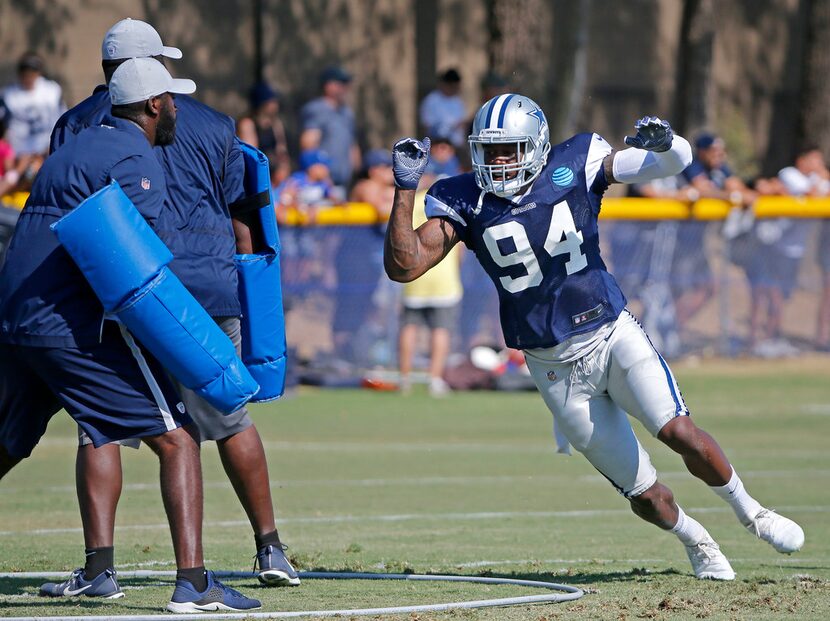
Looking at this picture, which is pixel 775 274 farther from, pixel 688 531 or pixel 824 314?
pixel 688 531

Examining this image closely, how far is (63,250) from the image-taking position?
18.8ft

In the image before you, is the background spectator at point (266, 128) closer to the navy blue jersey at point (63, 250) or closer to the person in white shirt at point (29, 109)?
the person in white shirt at point (29, 109)

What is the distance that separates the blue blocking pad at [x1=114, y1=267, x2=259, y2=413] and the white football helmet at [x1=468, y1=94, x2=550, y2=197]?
4.98ft

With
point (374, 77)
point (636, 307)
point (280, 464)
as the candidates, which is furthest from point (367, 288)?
point (374, 77)

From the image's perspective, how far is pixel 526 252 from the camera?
6.64 meters

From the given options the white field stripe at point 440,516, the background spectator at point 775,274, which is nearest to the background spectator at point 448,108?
the background spectator at point 775,274

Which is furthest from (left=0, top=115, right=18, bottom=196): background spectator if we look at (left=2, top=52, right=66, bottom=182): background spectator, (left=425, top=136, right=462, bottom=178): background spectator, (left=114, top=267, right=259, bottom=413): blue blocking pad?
(left=114, top=267, right=259, bottom=413): blue blocking pad

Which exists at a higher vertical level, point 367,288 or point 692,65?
point 692,65

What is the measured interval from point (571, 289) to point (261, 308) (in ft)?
4.47

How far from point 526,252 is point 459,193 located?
0.41 metres

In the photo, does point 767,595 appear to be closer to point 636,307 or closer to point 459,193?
point 459,193

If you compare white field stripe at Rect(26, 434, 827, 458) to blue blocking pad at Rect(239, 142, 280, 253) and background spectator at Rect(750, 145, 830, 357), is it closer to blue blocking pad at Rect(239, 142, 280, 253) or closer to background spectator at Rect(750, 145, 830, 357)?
blue blocking pad at Rect(239, 142, 280, 253)

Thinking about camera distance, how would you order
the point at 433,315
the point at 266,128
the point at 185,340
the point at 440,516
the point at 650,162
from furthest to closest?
the point at 266,128
the point at 433,315
the point at 440,516
the point at 650,162
the point at 185,340

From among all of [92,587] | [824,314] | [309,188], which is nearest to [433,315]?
[309,188]
